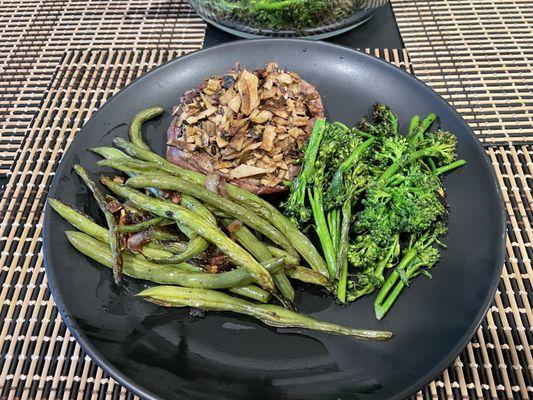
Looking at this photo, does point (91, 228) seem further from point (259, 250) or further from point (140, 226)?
point (259, 250)

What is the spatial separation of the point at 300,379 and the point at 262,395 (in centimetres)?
22

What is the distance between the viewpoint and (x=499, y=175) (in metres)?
3.49

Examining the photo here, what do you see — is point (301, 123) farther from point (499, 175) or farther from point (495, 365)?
point (495, 365)

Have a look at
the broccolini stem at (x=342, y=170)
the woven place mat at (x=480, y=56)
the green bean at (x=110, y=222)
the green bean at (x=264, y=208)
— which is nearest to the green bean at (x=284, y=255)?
the green bean at (x=264, y=208)

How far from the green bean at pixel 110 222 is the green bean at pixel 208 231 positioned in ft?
0.60

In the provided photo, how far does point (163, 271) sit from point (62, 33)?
10.8 feet

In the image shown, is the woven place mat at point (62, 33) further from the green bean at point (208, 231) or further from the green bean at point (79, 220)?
the green bean at point (208, 231)

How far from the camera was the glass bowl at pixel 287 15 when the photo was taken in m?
4.00

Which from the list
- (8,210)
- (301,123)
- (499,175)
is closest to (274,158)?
(301,123)

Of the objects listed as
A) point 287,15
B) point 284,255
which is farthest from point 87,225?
point 287,15

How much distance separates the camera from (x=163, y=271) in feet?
8.79

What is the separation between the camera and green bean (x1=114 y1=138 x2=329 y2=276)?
2.80 meters

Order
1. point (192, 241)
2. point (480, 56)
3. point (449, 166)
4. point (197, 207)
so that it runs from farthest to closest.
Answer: point (480, 56)
point (449, 166)
point (197, 207)
point (192, 241)

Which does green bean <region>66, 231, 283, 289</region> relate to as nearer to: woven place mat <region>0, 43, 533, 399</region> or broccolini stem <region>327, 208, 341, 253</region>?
broccolini stem <region>327, 208, 341, 253</region>
